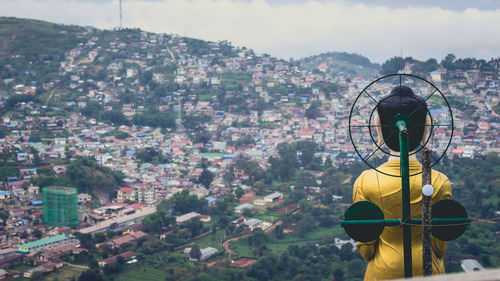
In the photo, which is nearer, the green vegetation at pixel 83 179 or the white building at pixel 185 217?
the white building at pixel 185 217

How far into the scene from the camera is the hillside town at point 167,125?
14.2m

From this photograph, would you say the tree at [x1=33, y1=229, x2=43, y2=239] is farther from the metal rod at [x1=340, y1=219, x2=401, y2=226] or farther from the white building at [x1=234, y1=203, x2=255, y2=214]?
the metal rod at [x1=340, y1=219, x2=401, y2=226]

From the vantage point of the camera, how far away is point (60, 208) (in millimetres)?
13383

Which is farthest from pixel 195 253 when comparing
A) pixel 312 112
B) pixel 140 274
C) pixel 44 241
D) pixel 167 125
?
pixel 312 112

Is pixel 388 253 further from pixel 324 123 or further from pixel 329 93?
pixel 329 93

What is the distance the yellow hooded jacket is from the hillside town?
7.78 m

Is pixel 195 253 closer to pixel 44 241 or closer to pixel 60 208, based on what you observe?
pixel 44 241

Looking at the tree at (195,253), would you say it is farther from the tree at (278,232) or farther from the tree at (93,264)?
the tree at (278,232)

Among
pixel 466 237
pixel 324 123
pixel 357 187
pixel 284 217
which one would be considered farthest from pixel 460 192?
pixel 357 187

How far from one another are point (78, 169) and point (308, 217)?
6536mm

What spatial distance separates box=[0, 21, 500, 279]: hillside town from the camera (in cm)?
1416

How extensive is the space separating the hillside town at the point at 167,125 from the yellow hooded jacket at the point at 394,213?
25.5 feet

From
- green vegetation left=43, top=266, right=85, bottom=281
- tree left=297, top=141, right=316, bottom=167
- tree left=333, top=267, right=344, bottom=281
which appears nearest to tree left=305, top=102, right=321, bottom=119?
tree left=297, top=141, right=316, bottom=167

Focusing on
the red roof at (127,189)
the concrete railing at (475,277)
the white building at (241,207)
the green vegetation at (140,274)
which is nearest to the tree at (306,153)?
the white building at (241,207)
